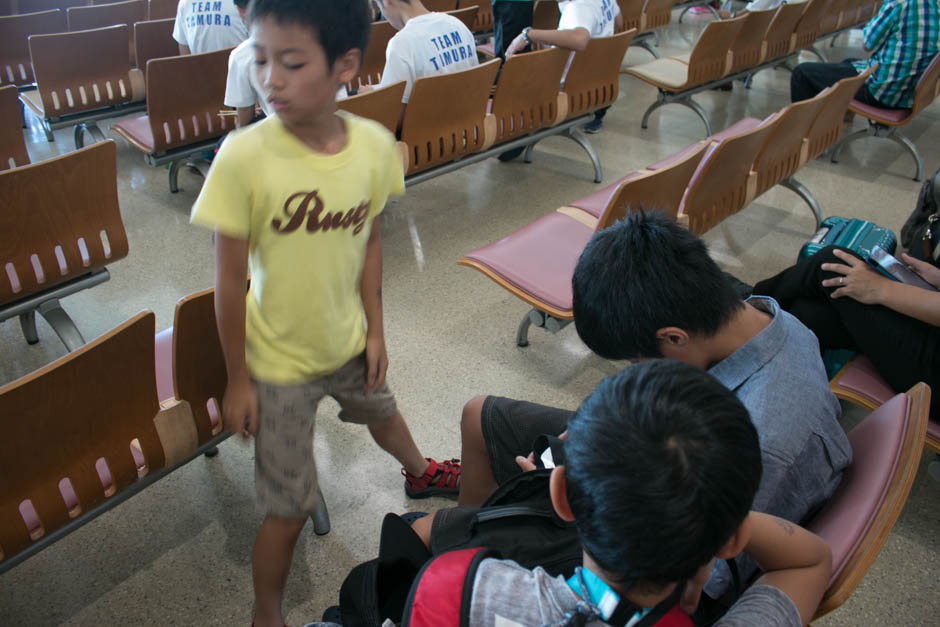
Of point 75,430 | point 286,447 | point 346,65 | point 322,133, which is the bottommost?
point 286,447

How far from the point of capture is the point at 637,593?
2.51ft

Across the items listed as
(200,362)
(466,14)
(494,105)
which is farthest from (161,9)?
(200,362)

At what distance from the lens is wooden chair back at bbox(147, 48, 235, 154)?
9.17 ft

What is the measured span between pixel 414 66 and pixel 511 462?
6.35 ft

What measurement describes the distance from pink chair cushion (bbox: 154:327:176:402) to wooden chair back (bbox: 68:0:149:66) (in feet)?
9.32

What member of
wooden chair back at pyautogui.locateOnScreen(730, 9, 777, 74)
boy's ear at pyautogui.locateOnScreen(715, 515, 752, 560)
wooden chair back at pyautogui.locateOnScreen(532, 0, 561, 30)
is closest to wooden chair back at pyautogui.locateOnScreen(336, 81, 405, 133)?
boy's ear at pyautogui.locateOnScreen(715, 515, 752, 560)

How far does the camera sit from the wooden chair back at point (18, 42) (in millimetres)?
3746

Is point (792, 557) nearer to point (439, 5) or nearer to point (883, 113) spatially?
point (883, 113)

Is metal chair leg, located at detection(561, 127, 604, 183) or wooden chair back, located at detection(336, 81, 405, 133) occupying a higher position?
wooden chair back, located at detection(336, 81, 405, 133)

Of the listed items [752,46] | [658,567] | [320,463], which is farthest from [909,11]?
[658,567]

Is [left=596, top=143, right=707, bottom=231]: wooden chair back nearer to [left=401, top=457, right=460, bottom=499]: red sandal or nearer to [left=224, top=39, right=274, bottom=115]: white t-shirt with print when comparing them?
[left=401, top=457, right=460, bottom=499]: red sandal

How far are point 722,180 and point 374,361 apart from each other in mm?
1525

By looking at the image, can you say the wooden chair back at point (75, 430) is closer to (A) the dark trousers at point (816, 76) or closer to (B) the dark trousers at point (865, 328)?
(B) the dark trousers at point (865, 328)

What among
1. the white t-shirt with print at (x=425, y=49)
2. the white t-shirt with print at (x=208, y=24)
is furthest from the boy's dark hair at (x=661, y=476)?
the white t-shirt with print at (x=208, y=24)
